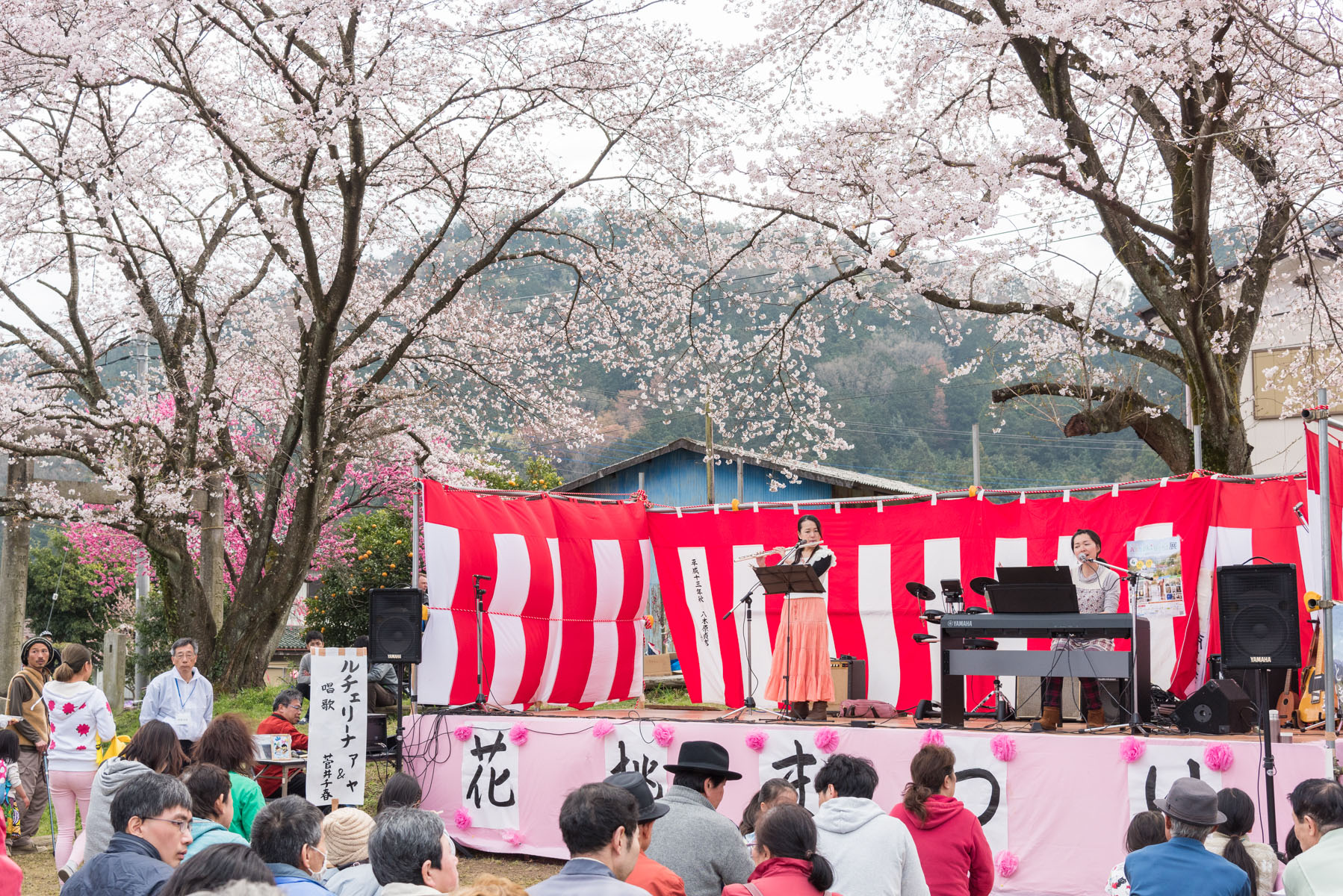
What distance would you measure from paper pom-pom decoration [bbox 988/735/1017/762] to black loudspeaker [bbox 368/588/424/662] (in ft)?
13.5

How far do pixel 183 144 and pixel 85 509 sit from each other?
444 cm

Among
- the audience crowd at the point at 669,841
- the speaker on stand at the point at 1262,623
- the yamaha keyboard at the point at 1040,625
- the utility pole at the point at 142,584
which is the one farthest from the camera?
the utility pole at the point at 142,584

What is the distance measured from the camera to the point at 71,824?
23.4ft

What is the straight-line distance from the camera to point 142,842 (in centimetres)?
348

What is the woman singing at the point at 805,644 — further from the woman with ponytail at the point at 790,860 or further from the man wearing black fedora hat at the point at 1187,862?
the woman with ponytail at the point at 790,860

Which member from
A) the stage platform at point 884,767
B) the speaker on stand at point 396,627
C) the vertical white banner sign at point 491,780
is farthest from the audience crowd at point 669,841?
the vertical white banner sign at point 491,780

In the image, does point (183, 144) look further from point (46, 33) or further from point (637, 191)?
point (637, 191)

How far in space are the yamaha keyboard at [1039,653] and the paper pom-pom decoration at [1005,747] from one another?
2.01ft

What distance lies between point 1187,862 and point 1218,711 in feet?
12.5

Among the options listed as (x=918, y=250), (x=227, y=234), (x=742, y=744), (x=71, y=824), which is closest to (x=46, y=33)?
(x=227, y=234)

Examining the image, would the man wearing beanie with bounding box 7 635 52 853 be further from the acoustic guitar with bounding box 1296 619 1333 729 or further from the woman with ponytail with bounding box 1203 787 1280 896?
the acoustic guitar with bounding box 1296 619 1333 729

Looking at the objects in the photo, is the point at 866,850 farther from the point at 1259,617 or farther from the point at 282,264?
the point at 282,264

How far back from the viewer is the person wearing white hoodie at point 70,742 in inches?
280

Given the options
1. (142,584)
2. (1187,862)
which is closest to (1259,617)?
(1187,862)
